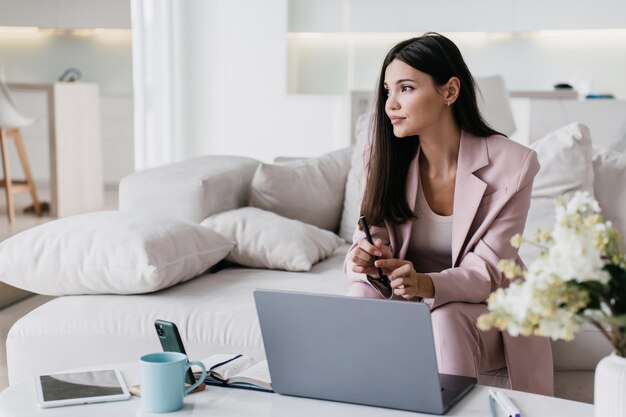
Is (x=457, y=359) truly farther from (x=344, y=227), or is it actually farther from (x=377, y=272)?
(x=344, y=227)

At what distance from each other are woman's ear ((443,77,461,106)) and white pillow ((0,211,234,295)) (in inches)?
31.5

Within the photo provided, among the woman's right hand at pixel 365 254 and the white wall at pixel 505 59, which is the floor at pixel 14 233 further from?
the white wall at pixel 505 59

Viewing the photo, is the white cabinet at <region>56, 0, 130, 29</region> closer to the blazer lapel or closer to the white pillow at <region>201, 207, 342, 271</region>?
the white pillow at <region>201, 207, 342, 271</region>

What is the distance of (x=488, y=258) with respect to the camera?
190 cm

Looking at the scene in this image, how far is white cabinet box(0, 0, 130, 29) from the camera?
5.41 m

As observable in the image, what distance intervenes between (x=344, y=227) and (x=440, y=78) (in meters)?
1.12

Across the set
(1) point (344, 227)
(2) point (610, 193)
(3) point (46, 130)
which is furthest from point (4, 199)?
(2) point (610, 193)

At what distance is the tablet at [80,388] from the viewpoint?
1361 mm

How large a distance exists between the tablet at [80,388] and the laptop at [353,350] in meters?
0.26

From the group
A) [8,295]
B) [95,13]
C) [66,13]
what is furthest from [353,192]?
[95,13]

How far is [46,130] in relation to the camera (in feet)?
18.1

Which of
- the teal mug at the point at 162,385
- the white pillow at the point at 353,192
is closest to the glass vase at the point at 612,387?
the teal mug at the point at 162,385

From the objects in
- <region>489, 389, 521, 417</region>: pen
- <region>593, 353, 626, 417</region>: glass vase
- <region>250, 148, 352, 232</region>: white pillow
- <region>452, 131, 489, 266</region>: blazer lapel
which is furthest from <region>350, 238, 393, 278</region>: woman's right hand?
<region>250, 148, 352, 232</region>: white pillow

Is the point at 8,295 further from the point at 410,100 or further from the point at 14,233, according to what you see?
the point at 410,100
